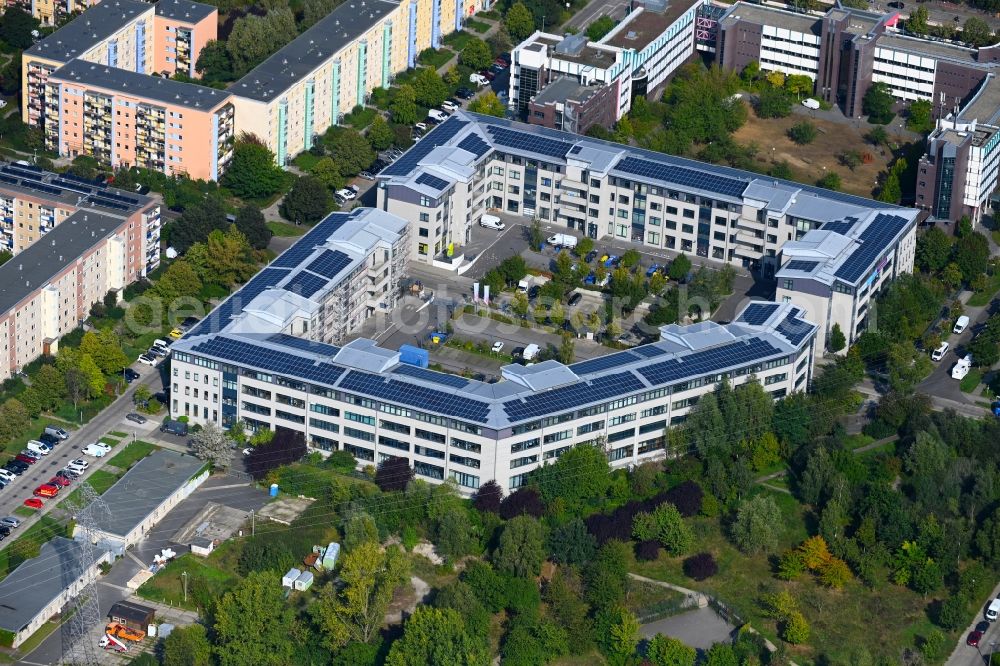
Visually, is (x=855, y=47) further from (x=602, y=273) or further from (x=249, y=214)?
(x=249, y=214)

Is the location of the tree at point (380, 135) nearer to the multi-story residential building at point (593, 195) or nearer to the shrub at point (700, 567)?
the multi-story residential building at point (593, 195)

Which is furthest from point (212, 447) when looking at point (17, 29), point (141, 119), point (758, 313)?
point (17, 29)

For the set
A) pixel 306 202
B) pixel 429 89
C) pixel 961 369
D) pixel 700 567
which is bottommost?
pixel 700 567

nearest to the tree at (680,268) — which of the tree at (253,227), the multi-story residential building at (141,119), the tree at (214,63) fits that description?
the tree at (253,227)

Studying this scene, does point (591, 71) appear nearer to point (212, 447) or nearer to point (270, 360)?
point (270, 360)

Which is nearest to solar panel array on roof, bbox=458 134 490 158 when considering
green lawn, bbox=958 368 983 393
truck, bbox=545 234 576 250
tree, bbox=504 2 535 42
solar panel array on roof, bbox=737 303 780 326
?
truck, bbox=545 234 576 250
